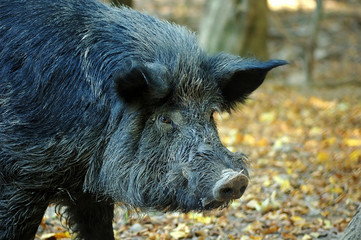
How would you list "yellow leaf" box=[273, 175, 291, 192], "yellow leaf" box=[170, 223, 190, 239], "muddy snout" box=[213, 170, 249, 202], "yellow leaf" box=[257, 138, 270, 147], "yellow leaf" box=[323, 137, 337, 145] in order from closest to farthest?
"muddy snout" box=[213, 170, 249, 202]
"yellow leaf" box=[170, 223, 190, 239]
"yellow leaf" box=[273, 175, 291, 192]
"yellow leaf" box=[323, 137, 337, 145]
"yellow leaf" box=[257, 138, 270, 147]

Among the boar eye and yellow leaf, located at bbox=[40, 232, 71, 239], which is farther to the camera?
yellow leaf, located at bbox=[40, 232, 71, 239]

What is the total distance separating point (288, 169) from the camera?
8.73 metres

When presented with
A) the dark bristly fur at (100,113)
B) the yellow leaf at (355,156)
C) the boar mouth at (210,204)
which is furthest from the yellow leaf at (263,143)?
the boar mouth at (210,204)

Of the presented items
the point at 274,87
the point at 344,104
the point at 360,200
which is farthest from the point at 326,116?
the point at 360,200

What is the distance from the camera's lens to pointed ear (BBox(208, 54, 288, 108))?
542 cm

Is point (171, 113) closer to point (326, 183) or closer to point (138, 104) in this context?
point (138, 104)

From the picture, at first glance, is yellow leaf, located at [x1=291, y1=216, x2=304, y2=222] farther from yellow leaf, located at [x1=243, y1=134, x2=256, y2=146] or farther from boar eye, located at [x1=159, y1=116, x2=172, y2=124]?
yellow leaf, located at [x1=243, y1=134, x2=256, y2=146]

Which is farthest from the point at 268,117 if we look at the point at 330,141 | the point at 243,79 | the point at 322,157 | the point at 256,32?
the point at 243,79

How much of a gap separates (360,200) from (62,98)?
431cm

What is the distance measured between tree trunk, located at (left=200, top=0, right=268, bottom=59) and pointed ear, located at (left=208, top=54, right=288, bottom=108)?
950 centimetres

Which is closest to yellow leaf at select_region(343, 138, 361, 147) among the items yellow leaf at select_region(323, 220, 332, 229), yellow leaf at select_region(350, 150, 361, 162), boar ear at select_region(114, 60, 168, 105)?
yellow leaf at select_region(350, 150, 361, 162)

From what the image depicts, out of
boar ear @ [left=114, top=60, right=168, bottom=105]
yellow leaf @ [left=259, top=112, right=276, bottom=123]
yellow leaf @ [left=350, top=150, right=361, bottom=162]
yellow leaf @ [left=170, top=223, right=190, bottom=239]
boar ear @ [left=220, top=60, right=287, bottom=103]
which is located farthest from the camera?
yellow leaf @ [left=259, top=112, right=276, bottom=123]

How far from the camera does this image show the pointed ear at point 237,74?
542cm

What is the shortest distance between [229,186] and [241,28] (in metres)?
11.3
